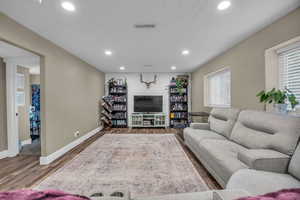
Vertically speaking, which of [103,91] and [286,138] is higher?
[103,91]

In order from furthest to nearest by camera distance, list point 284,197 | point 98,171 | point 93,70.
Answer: point 93,70
point 98,171
point 284,197

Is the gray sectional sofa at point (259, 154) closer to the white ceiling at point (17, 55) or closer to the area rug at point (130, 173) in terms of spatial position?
the area rug at point (130, 173)

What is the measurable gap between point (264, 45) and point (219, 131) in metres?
1.80

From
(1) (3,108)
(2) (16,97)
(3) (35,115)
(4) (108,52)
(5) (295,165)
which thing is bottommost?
(5) (295,165)

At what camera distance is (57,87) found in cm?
302

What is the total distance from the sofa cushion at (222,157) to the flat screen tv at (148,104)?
3652 millimetres

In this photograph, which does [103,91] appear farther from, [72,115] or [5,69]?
[5,69]

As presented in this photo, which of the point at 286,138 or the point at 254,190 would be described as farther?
the point at 286,138

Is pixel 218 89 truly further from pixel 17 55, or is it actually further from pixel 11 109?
pixel 11 109

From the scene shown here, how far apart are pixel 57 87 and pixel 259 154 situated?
370cm

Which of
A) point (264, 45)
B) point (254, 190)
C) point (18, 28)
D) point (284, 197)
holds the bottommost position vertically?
point (254, 190)

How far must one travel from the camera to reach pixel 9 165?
2.61 metres

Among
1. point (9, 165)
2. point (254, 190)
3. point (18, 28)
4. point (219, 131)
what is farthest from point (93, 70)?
point (254, 190)

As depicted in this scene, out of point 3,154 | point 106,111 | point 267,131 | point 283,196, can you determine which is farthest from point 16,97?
point 267,131
